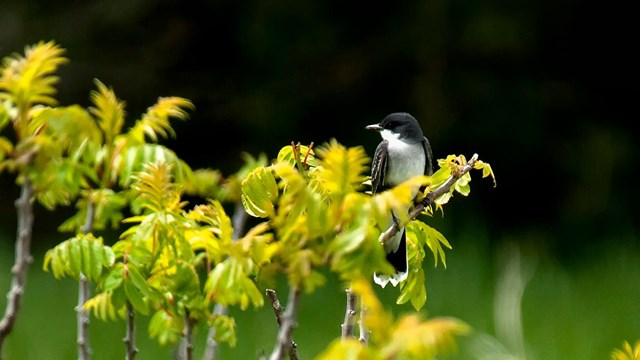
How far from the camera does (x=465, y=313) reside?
5.34 meters

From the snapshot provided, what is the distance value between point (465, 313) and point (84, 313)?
10.8 feet

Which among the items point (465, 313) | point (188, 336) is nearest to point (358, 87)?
point (465, 313)

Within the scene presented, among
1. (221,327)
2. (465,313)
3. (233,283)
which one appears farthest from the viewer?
(465,313)

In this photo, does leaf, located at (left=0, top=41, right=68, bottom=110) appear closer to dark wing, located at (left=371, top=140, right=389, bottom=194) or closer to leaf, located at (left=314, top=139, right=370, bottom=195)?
leaf, located at (left=314, top=139, right=370, bottom=195)

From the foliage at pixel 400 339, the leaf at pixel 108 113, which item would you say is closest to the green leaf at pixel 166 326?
the leaf at pixel 108 113

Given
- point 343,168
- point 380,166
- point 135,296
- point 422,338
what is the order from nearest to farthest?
point 422,338, point 343,168, point 135,296, point 380,166

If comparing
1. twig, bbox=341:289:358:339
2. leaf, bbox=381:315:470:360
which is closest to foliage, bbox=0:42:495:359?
leaf, bbox=381:315:470:360

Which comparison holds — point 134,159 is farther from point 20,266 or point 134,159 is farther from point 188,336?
point 20,266

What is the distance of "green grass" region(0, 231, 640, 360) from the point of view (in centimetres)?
485

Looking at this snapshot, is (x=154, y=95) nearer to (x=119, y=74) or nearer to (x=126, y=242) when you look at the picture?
(x=119, y=74)

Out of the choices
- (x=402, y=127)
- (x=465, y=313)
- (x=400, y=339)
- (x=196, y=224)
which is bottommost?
(x=465, y=313)

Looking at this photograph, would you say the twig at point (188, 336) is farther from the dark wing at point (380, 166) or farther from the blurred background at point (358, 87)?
the blurred background at point (358, 87)

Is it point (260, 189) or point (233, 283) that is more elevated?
point (260, 189)

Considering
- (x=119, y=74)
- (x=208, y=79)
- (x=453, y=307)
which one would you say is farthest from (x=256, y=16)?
(x=453, y=307)
